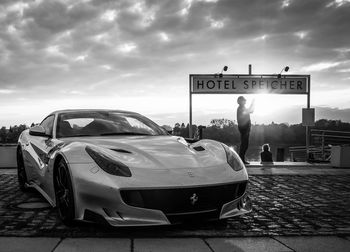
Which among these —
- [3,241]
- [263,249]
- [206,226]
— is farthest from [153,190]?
[3,241]

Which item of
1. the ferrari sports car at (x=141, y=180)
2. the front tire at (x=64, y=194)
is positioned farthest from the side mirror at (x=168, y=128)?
the front tire at (x=64, y=194)

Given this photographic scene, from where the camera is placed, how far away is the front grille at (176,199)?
3537 millimetres

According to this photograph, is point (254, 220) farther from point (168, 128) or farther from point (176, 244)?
point (168, 128)

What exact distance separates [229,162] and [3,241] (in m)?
2.13

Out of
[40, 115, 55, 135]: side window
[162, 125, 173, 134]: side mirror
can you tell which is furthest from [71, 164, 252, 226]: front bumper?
[162, 125, 173, 134]: side mirror

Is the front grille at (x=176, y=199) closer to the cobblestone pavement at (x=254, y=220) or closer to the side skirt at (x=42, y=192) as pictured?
the cobblestone pavement at (x=254, y=220)

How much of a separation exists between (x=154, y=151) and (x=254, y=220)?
1268 mm

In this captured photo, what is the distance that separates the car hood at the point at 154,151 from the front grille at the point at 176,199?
0.88 ft

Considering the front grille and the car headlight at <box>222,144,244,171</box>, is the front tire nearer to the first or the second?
the front grille

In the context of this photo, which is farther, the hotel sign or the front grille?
the hotel sign

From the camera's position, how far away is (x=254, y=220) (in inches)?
170

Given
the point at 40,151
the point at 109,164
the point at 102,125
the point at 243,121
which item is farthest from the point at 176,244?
the point at 243,121

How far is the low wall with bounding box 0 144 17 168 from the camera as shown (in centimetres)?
980

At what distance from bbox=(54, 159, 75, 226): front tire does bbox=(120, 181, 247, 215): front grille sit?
1.99ft
